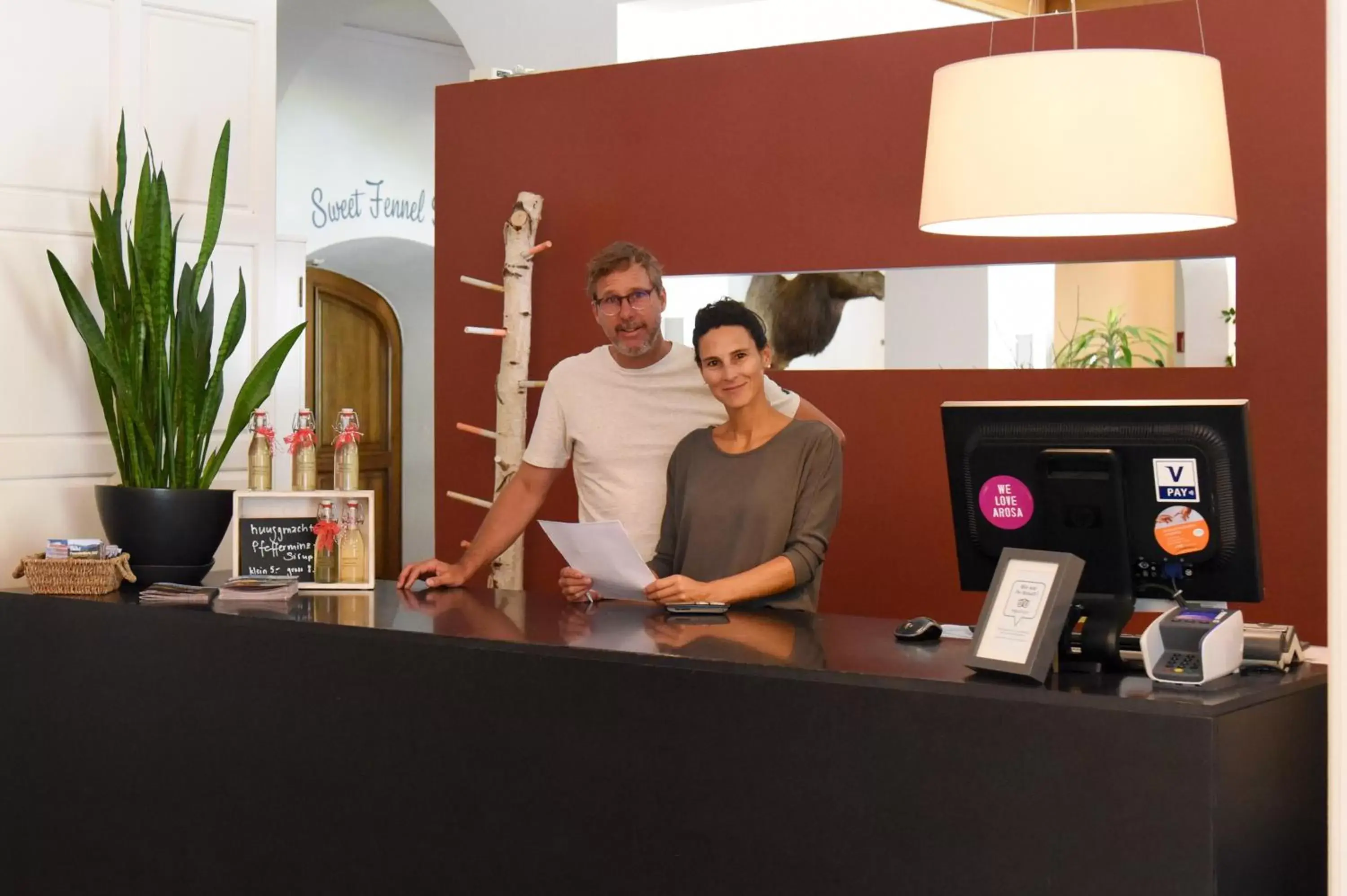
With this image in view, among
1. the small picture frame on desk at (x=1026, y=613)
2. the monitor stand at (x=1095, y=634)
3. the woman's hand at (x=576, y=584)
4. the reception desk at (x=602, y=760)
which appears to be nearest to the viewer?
the reception desk at (x=602, y=760)

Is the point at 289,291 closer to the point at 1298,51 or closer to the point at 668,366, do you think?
the point at 668,366

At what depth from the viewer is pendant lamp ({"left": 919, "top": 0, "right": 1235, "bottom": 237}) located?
250 centimetres

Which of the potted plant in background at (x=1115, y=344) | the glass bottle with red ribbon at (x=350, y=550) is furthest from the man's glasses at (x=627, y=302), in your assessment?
the potted plant in background at (x=1115, y=344)

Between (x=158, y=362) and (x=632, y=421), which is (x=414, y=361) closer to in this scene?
(x=158, y=362)

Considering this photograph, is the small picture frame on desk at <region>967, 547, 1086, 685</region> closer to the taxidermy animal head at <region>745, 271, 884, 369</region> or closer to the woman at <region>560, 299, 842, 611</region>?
the woman at <region>560, 299, 842, 611</region>

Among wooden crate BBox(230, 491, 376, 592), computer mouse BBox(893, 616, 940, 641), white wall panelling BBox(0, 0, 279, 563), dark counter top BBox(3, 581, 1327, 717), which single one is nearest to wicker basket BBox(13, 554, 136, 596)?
dark counter top BBox(3, 581, 1327, 717)

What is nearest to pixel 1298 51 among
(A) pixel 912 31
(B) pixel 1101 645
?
(A) pixel 912 31

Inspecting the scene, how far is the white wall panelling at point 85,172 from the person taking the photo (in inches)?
164

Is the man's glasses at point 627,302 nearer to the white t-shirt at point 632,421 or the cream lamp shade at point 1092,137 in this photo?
the white t-shirt at point 632,421

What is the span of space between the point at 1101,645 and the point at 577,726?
0.90m

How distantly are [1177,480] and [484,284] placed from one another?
3.78 metres

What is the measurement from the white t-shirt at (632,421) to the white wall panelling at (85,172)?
3.92 feet

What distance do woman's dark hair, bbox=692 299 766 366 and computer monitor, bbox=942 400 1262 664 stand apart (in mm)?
863

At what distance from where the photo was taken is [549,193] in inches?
233
